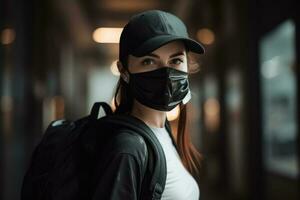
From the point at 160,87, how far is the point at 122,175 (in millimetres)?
268

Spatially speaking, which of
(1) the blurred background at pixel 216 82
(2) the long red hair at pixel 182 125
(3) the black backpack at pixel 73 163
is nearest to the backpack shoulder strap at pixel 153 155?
(3) the black backpack at pixel 73 163

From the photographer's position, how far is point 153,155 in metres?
1.00

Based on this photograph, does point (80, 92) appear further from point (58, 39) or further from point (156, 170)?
point (156, 170)

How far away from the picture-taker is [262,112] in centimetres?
A: 458

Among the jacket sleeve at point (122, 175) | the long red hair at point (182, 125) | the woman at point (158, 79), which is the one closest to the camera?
the jacket sleeve at point (122, 175)

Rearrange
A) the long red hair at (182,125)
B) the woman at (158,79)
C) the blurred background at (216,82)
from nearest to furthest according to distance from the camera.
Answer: the woman at (158,79)
the long red hair at (182,125)
the blurred background at (216,82)

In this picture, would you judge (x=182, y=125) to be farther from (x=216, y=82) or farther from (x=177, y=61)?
(x=216, y=82)

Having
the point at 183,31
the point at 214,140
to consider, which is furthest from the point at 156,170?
the point at 214,140

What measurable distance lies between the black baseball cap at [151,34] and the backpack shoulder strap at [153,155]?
166mm

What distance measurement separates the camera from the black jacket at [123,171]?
94 centimetres

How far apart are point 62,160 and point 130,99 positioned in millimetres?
276

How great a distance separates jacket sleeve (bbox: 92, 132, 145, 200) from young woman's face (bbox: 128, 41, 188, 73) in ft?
0.75

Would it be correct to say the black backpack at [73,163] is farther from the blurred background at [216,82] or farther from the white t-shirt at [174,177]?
the blurred background at [216,82]

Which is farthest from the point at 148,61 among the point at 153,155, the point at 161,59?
the point at 153,155
